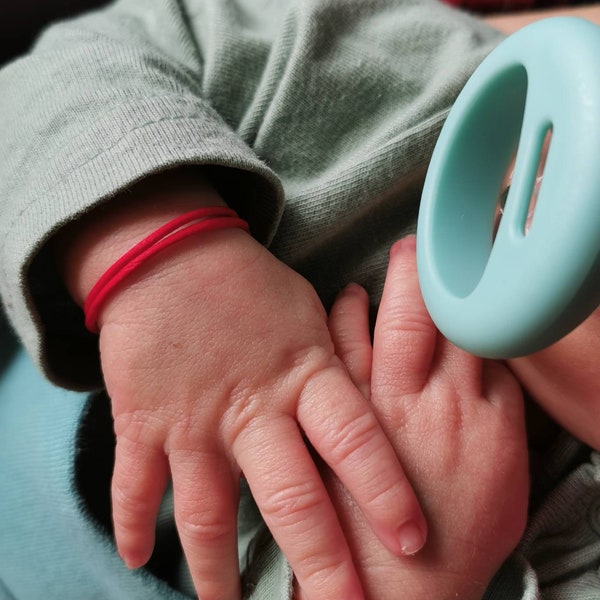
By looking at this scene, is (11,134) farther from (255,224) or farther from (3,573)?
(3,573)

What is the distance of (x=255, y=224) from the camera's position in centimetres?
43

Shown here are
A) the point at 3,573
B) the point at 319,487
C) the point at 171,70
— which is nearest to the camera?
the point at 319,487

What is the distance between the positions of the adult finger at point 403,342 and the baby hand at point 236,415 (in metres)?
0.03

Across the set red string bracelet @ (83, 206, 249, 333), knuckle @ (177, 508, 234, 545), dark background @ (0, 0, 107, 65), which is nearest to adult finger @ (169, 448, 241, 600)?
knuckle @ (177, 508, 234, 545)

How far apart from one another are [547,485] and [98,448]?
0.35 meters

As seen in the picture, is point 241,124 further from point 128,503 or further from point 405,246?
point 128,503

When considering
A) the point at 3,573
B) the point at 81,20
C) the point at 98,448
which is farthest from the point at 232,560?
the point at 81,20

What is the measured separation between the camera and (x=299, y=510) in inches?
13.7

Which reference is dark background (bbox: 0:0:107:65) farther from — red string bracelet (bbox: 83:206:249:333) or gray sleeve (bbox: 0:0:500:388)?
red string bracelet (bbox: 83:206:249:333)

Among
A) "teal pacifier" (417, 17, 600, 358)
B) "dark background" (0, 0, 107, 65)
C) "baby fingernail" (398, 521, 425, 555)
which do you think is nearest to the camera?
"teal pacifier" (417, 17, 600, 358)

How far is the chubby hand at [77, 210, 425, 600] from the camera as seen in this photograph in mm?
350

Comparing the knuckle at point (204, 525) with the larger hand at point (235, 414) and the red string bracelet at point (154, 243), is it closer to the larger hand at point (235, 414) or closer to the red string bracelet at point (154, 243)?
the larger hand at point (235, 414)

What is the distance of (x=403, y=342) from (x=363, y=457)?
80 mm

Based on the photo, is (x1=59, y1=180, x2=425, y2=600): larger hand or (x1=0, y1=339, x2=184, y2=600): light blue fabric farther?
(x1=0, y1=339, x2=184, y2=600): light blue fabric
